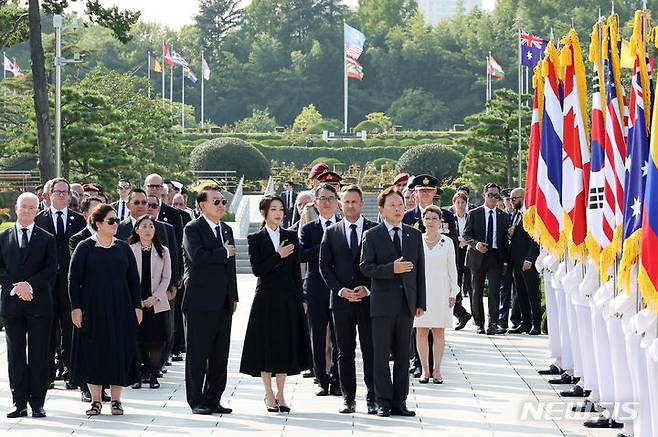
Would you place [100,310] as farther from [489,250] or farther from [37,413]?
[489,250]

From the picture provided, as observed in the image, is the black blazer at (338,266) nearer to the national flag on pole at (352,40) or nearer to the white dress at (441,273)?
the white dress at (441,273)

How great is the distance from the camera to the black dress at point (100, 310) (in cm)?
1055

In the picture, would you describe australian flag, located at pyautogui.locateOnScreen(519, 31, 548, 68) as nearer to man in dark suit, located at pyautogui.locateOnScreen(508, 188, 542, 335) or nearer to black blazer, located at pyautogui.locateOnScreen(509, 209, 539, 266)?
man in dark suit, located at pyautogui.locateOnScreen(508, 188, 542, 335)

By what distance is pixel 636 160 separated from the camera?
909 centimetres

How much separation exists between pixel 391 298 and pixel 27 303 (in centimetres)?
275

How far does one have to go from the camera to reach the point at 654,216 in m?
8.45

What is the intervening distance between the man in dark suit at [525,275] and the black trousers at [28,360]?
7188mm

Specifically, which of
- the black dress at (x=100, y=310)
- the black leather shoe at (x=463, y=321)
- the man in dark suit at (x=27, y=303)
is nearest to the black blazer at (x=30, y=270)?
the man in dark suit at (x=27, y=303)

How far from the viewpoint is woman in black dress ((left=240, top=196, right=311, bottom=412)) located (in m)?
10.7

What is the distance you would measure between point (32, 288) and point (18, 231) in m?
0.47

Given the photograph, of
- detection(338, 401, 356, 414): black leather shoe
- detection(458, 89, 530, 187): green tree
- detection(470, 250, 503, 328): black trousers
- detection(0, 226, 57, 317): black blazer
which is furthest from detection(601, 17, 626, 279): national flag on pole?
detection(458, 89, 530, 187): green tree

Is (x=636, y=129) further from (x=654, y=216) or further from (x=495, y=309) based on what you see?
(x=495, y=309)

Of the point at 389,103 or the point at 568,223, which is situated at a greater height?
the point at 389,103

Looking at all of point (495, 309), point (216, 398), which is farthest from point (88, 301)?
point (495, 309)
